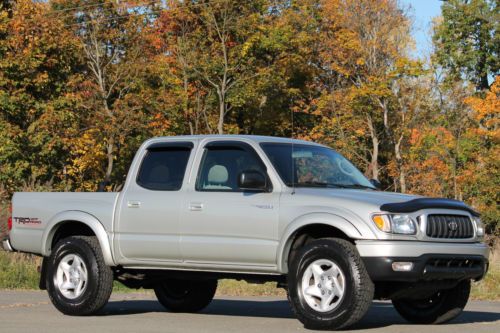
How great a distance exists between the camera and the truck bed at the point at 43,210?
41.5 feet

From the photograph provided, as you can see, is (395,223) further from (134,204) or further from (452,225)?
(134,204)

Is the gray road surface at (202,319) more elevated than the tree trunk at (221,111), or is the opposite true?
the tree trunk at (221,111)

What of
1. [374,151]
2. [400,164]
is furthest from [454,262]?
[400,164]

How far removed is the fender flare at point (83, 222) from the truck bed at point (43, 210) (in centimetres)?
4

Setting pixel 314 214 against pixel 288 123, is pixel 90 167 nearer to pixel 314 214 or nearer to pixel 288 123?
pixel 288 123

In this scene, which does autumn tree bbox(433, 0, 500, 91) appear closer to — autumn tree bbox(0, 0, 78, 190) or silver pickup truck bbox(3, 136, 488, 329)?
autumn tree bbox(0, 0, 78, 190)

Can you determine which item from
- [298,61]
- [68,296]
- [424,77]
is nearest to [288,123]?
[298,61]

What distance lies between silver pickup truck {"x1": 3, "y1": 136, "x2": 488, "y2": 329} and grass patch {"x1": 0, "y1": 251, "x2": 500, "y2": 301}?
4.41 meters

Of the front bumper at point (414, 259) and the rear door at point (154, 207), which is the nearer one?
the front bumper at point (414, 259)

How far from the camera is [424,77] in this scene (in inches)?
2446

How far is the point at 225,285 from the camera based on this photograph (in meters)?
19.4

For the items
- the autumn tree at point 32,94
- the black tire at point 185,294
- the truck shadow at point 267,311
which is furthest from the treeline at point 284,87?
the black tire at point 185,294

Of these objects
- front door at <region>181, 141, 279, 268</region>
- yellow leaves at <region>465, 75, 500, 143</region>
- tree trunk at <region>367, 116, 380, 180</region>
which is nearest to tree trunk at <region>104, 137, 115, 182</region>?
tree trunk at <region>367, 116, 380, 180</region>

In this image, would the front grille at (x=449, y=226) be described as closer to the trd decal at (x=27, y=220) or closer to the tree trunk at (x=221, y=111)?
the trd decal at (x=27, y=220)
